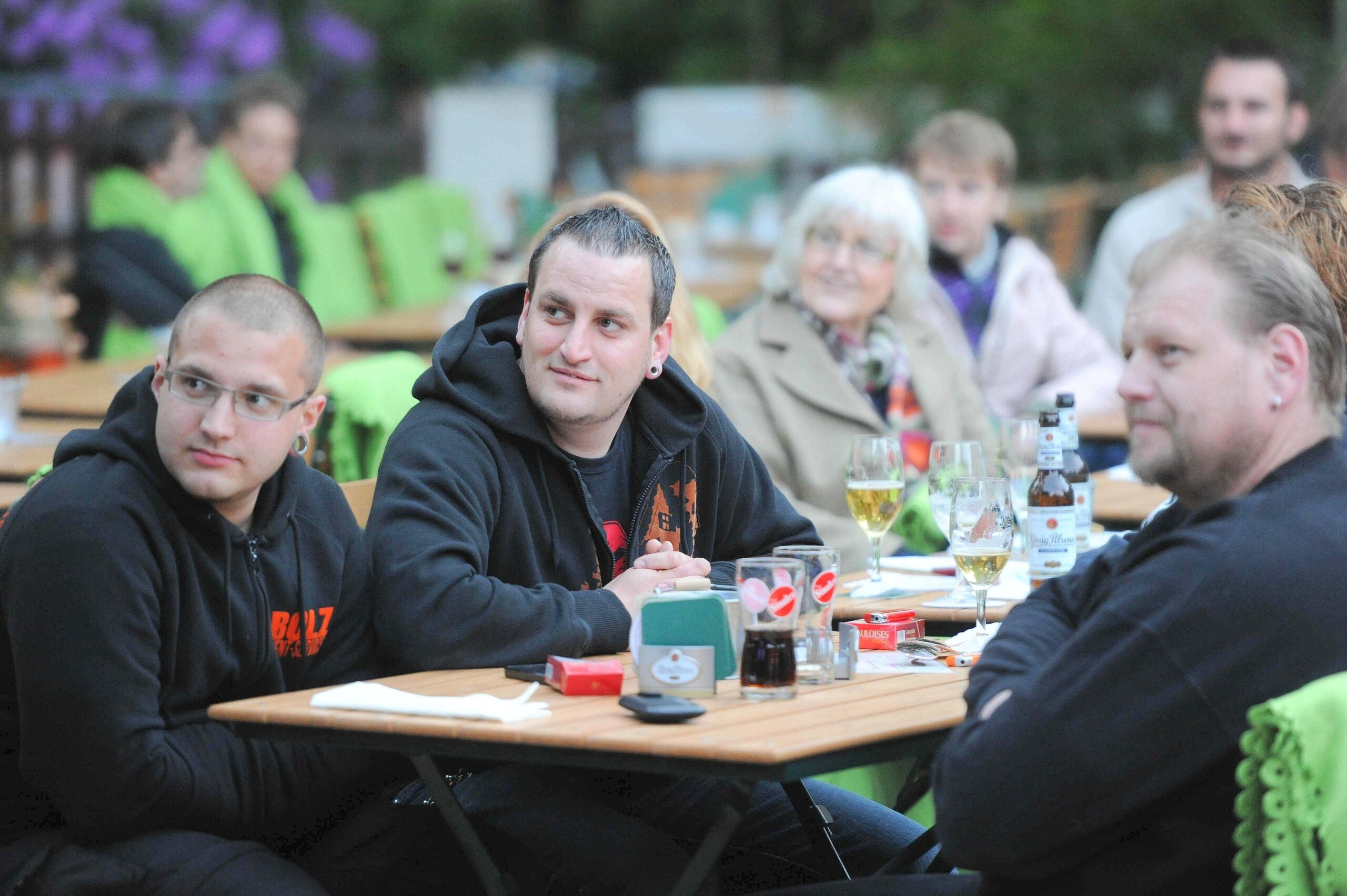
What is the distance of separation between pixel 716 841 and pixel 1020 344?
4.27 metres

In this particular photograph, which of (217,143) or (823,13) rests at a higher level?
(823,13)

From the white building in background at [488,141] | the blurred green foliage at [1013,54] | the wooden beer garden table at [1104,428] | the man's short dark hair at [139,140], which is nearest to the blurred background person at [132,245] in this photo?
the man's short dark hair at [139,140]

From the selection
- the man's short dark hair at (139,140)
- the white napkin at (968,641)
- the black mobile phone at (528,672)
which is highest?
the man's short dark hair at (139,140)

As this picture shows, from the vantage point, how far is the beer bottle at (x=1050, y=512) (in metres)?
3.14

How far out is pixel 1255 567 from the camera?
6.35 feet

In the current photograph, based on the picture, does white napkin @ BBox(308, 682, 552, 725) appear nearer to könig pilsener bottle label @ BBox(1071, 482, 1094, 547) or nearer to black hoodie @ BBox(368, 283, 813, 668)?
black hoodie @ BBox(368, 283, 813, 668)

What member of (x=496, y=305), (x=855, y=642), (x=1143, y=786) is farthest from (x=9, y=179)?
(x=1143, y=786)

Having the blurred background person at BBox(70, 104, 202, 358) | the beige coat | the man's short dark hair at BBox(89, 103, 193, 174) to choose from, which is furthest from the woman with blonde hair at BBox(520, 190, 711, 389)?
the man's short dark hair at BBox(89, 103, 193, 174)

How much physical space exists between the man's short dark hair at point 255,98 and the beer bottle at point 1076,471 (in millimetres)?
5490

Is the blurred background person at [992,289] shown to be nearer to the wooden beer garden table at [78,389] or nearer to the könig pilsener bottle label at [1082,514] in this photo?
the könig pilsener bottle label at [1082,514]

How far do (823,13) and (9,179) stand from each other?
12343mm

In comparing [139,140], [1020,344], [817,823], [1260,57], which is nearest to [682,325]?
[817,823]

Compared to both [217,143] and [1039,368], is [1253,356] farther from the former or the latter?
[217,143]

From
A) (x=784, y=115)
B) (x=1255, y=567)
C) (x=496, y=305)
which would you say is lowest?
(x=1255, y=567)
